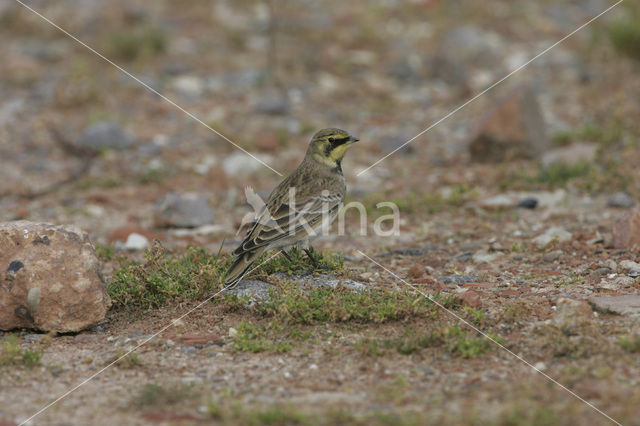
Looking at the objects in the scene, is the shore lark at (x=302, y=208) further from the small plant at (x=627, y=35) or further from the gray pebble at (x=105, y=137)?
the small plant at (x=627, y=35)

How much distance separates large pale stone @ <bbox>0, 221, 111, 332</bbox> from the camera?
5.86 meters

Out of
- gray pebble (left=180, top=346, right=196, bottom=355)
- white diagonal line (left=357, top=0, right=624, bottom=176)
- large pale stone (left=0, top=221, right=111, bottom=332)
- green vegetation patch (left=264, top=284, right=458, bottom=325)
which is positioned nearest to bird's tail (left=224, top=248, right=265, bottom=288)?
green vegetation patch (left=264, top=284, right=458, bottom=325)

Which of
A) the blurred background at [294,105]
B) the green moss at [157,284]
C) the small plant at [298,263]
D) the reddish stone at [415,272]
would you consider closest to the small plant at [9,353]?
the green moss at [157,284]

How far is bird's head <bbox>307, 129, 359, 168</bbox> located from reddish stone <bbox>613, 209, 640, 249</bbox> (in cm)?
277

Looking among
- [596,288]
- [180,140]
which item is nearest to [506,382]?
[596,288]

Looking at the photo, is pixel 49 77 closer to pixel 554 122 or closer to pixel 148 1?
pixel 148 1

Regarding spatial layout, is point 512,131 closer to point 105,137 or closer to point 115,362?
point 105,137

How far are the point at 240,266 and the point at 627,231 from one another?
3857mm

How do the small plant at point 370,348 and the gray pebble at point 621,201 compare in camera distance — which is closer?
the small plant at point 370,348

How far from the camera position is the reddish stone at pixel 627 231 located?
7.42 metres

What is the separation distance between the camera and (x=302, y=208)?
271 inches

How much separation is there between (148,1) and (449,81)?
7.84m

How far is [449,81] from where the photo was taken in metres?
14.3

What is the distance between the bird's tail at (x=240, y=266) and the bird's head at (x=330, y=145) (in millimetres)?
1470
